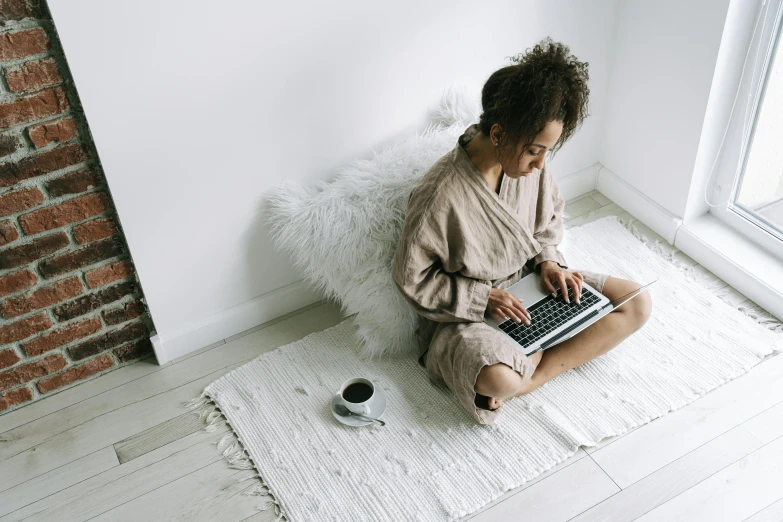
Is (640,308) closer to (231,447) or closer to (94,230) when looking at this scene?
(231,447)

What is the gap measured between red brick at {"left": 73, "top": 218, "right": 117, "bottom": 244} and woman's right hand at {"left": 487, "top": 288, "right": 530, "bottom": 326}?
3.01 ft

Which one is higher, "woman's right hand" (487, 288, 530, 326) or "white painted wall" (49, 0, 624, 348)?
"white painted wall" (49, 0, 624, 348)

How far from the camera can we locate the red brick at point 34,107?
149 centimetres

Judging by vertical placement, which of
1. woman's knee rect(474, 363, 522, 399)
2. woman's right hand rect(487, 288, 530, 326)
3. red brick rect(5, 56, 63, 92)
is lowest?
woman's knee rect(474, 363, 522, 399)

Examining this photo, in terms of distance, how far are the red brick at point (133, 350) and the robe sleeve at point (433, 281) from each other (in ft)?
2.41

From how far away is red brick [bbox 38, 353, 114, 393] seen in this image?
1.88 m

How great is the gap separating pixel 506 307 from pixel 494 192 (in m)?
0.27

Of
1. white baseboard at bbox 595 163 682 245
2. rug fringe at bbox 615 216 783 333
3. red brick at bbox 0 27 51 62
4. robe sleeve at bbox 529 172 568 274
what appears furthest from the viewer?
white baseboard at bbox 595 163 682 245

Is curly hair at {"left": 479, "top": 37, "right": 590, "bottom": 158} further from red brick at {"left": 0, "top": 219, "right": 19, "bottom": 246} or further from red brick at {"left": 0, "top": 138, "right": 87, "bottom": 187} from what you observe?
red brick at {"left": 0, "top": 219, "right": 19, "bottom": 246}

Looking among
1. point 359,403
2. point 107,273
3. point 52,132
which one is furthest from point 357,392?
point 52,132

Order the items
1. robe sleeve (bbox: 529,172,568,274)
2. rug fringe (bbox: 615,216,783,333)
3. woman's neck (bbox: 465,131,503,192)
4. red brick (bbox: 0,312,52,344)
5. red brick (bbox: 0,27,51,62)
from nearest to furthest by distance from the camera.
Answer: red brick (bbox: 0,27,51,62)
woman's neck (bbox: 465,131,503,192)
red brick (bbox: 0,312,52,344)
robe sleeve (bbox: 529,172,568,274)
rug fringe (bbox: 615,216,783,333)

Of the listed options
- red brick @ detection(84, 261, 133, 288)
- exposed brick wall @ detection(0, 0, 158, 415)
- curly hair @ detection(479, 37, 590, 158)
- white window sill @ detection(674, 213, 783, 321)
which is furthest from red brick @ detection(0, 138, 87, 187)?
white window sill @ detection(674, 213, 783, 321)

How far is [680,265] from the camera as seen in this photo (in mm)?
2162

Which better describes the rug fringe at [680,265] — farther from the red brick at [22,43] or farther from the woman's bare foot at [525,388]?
the red brick at [22,43]
